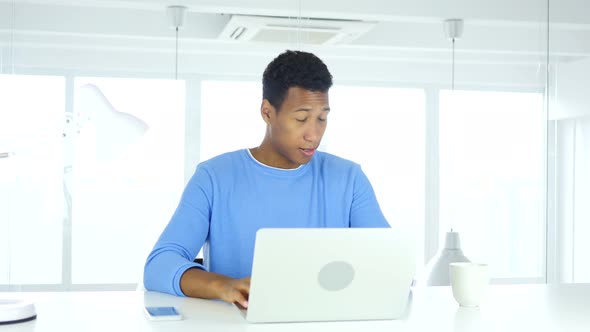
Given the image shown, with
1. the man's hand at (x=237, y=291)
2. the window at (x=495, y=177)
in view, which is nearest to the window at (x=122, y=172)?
the window at (x=495, y=177)

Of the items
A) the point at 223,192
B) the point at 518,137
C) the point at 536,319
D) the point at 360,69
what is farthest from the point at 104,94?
the point at 536,319

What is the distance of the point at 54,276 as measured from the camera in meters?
4.25

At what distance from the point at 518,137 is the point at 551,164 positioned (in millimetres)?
272

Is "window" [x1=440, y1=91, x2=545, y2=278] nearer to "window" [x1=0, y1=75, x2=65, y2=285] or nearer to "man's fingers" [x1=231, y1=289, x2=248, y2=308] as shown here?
"window" [x1=0, y1=75, x2=65, y2=285]

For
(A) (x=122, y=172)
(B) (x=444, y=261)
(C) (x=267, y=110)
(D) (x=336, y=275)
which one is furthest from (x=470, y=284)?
(A) (x=122, y=172)

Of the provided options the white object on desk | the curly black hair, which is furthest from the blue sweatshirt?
the white object on desk

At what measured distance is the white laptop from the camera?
1.75 m

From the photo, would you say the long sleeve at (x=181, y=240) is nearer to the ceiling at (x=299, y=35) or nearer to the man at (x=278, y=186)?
the man at (x=278, y=186)

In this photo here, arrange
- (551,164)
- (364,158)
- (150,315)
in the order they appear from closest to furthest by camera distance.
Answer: (150,315), (364,158), (551,164)

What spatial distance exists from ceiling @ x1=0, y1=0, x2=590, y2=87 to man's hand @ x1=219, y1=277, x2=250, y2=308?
255 centimetres

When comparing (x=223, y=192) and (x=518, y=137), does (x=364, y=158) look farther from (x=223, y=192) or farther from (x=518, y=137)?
(x=223, y=192)

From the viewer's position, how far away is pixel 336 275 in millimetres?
1791

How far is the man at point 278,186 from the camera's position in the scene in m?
2.47

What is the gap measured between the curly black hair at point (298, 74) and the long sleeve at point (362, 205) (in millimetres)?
354
